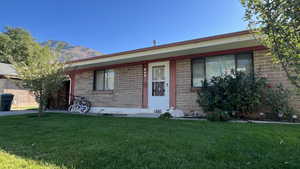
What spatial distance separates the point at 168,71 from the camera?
7.32 m

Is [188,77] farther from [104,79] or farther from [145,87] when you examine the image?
[104,79]

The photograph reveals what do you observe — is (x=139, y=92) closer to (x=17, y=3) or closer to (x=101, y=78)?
(x=101, y=78)

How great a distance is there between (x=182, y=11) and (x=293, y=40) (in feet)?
29.8

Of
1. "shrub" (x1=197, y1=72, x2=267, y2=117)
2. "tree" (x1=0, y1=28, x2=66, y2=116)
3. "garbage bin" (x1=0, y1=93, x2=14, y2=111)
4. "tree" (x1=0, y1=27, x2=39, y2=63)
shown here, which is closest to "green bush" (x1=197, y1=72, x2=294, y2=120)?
"shrub" (x1=197, y1=72, x2=267, y2=117)

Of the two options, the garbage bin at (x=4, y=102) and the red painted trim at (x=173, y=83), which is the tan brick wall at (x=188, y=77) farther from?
the garbage bin at (x=4, y=102)

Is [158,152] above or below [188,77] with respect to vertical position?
below

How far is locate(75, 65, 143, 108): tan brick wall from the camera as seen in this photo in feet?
26.1

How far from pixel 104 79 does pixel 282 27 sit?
28.0 feet

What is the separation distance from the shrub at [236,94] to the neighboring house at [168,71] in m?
0.70

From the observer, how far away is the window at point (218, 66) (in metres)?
5.92

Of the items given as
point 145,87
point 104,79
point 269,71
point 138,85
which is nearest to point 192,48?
point 269,71

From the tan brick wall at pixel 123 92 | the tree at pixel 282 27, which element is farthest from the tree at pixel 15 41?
the tree at pixel 282 27

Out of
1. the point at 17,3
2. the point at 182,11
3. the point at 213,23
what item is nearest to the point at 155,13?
the point at 182,11

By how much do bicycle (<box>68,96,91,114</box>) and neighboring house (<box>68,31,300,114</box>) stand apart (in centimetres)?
34
